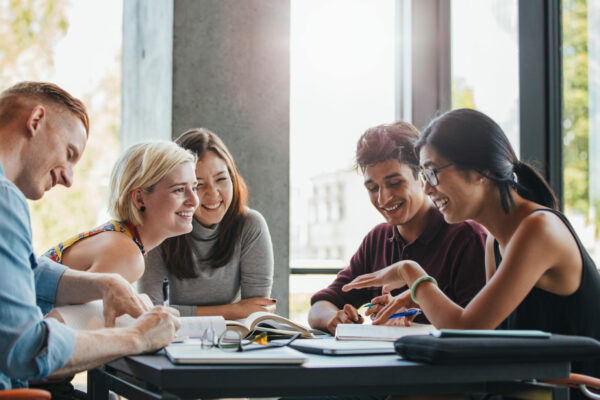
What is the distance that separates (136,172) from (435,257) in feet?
3.96

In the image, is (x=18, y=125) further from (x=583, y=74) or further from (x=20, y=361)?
(x=583, y=74)

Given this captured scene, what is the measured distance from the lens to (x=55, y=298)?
1.75 m

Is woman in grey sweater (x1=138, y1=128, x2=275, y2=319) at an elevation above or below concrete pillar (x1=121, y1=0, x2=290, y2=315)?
below

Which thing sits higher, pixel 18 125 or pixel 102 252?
pixel 18 125

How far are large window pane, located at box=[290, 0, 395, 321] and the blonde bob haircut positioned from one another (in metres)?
1.66

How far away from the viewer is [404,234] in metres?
2.54

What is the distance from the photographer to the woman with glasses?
1.71m

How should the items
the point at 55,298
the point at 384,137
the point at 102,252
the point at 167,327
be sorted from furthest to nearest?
the point at 384,137
the point at 102,252
the point at 55,298
the point at 167,327

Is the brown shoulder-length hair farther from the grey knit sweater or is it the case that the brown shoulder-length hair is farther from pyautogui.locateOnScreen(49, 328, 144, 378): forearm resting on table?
pyautogui.locateOnScreen(49, 328, 144, 378): forearm resting on table

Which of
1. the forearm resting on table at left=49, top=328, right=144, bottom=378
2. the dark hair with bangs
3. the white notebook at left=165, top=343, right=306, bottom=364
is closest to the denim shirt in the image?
the forearm resting on table at left=49, top=328, right=144, bottom=378

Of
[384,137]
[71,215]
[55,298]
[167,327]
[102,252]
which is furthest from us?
[71,215]

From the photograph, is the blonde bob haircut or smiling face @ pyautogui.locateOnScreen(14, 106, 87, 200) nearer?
smiling face @ pyautogui.locateOnScreen(14, 106, 87, 200)

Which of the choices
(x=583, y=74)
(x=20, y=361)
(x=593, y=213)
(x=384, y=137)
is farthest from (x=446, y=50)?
(x=20, y=361)

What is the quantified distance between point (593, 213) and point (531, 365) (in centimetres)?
260
